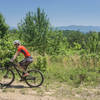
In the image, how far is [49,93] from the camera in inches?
205

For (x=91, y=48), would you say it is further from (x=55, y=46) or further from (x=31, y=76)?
(x=55, y=46)

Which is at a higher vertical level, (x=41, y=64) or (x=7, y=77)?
(x=41, y=64)

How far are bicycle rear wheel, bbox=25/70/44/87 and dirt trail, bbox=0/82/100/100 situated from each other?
196mm

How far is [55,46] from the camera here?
32.7 m

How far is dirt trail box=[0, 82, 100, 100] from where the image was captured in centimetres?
484

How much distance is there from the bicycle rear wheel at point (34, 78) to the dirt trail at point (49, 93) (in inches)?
7.7

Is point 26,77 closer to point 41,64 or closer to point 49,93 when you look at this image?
point 49,93

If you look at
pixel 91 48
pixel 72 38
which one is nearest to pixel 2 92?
pixel 91 48

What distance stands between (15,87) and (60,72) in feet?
8.13

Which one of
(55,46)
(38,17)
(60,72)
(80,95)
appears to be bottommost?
(80,95)

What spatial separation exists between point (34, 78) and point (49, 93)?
37.2 inches

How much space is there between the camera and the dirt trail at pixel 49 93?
484 centimetres

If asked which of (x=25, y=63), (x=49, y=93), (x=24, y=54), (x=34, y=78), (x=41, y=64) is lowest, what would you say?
(x=49, y=93)

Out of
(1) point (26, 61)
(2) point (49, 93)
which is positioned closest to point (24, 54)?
(1) point (26, 61)
